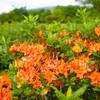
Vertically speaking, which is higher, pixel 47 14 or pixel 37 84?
pixel 37 84

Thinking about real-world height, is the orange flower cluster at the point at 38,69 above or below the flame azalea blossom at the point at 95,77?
above

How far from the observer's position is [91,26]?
5613 millimetres

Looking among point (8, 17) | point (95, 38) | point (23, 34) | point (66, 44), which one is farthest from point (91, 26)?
point (8, 17)

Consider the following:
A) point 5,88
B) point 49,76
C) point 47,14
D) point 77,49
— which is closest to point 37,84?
point 49,76

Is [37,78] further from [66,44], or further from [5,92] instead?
[66,44]

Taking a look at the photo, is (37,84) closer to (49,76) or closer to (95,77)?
Result: (49,76)

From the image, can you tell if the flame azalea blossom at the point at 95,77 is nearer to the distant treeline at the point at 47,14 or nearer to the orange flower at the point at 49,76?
the orange flower at the point at 49,76

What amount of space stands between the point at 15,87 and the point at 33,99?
0.27 m

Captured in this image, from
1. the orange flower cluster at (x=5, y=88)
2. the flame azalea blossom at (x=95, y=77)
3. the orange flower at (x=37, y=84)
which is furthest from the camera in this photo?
the flame azalea blossom at (x=95, y=77)

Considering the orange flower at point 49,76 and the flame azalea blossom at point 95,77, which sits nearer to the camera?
the orange flower at point 49,76

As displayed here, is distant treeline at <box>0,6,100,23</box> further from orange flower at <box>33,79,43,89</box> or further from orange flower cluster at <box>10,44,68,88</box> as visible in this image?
orange flower at <box>33,79,43,89</box>

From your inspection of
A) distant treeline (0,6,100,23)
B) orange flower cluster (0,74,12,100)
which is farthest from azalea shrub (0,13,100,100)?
distant treeline (0,6,100,23)

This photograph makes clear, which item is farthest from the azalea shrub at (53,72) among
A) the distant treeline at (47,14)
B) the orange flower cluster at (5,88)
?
the distant treeline at (47,14)

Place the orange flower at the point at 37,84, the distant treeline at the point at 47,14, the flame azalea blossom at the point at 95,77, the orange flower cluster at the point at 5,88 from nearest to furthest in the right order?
the orange flower cluster at the point at 5,88 < the orange flower at the point at 37,84 < the flame azalea blossom at the point at 95,77 < the distant treeline at the point at 47,14
